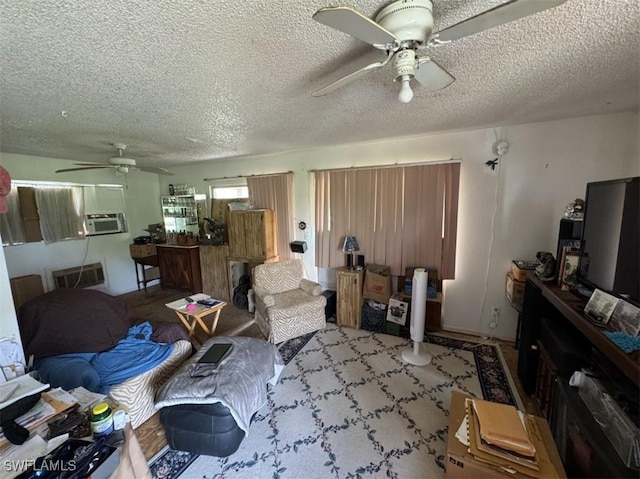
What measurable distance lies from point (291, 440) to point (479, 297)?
2.50 metres

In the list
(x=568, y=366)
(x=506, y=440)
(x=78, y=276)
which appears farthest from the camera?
(x=78, y=276)

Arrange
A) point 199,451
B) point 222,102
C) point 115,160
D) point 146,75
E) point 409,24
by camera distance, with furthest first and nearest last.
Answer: point 115,160 → point 222,102 → point 199,451 → point 146,75 → point 409,24

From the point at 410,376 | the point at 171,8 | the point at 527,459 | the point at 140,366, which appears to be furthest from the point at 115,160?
the point at 527,459

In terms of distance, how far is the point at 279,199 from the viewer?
3.98 m

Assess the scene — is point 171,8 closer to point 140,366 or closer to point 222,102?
point 222,102

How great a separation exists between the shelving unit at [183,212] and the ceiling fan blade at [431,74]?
448 cm

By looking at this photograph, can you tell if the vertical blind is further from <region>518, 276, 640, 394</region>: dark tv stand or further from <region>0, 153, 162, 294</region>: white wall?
<region>0, 153, 162, 294</region>: white wall

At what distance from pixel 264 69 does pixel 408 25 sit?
0.82 metres

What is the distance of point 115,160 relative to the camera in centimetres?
→ 290

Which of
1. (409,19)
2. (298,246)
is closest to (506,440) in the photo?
(409,19)

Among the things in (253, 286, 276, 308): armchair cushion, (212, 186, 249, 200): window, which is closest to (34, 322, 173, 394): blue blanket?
(253, 286, 276, 308): armchair cushion

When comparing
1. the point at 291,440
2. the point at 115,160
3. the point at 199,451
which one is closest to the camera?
the point at 199,451

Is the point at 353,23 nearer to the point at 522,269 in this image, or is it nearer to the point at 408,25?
the point at 408,25

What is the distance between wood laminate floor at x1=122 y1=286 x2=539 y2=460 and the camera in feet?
5.88
